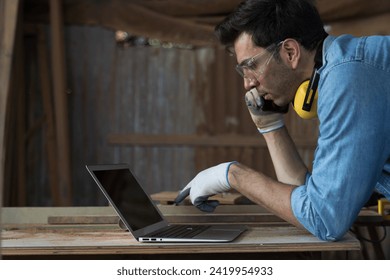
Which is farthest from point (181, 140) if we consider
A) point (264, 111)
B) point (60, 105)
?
point (264, 111)

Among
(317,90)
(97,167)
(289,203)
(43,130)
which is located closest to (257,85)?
(317,90)

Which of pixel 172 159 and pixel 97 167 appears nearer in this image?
pixel 97 167

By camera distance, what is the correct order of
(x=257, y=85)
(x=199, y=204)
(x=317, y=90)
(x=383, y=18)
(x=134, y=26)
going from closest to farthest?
(x=317, y=90) → (x=257, y=85) → (x=199, y=204) → (x=383, y=18) → (x=134, y=26)

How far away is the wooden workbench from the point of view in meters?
1.97

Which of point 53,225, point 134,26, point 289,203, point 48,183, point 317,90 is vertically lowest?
point 48,183

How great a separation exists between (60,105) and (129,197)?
405cm

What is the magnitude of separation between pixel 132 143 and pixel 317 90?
453 cm

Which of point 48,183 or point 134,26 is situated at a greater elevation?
point 134,26

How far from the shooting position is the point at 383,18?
5.69 meters

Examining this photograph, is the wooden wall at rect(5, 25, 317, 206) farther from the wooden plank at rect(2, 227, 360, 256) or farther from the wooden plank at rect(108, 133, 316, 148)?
the wooden plank at rect(2, 227, 360, 256)

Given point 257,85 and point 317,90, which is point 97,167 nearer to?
point 257,85

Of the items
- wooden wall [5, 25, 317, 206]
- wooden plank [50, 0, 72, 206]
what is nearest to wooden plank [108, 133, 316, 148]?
wooden wall [5, 25, 317, 206]

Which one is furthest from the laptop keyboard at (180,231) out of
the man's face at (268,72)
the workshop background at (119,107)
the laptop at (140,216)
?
the workshop background at (119,107)

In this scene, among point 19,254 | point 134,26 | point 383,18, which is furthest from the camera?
point 134,26
